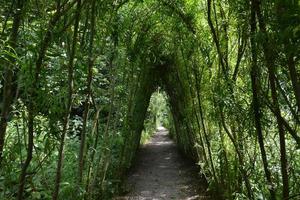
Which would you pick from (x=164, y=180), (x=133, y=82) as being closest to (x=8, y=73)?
(x=133, y=82)

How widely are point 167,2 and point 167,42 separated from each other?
96.7 inches

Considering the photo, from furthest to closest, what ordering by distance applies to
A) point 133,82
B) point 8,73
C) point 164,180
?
1. point 164,180
2. point 133,82
3. point 8,73

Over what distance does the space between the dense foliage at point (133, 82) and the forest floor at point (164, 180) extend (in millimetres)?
831

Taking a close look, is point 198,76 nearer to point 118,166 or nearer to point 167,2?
point 167,2

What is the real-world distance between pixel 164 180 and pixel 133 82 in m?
3.21

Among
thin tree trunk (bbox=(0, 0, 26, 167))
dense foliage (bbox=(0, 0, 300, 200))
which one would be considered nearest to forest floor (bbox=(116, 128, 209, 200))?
dense foliage (bbox=(0, 0, 300, 200))

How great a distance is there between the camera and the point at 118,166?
7273 mm

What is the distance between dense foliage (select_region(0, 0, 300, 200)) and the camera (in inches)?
91.7

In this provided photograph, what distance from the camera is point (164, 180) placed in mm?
9281

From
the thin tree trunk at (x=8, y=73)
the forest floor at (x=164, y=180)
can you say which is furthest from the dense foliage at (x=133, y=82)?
the forest floor at (x=164, y=180)

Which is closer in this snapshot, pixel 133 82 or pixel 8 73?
pixel 8 73

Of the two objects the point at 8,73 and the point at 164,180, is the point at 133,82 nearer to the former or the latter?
the point at 164,180

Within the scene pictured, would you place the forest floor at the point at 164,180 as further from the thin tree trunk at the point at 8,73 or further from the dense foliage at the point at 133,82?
the thin tree trunk at the point at 8,73

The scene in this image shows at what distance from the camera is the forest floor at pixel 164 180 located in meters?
7.56
